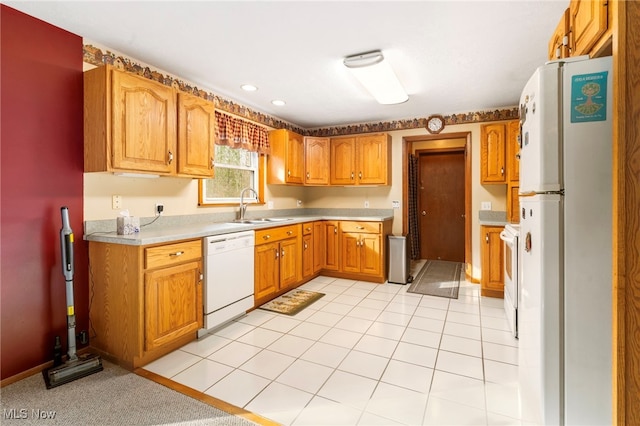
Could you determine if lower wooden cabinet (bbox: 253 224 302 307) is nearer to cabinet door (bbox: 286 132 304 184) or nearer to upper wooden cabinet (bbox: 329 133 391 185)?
cabinet door (bbox: 286 132 304 184)

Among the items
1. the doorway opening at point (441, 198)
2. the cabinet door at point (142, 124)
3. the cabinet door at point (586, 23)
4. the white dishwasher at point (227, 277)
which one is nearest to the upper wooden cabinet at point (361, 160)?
the doorway opening at point (441, 198)

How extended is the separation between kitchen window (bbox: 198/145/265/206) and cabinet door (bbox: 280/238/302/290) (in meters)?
0.82

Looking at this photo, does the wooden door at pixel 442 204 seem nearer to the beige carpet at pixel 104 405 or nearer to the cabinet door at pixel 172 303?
the cabinet door at pixel 172 303

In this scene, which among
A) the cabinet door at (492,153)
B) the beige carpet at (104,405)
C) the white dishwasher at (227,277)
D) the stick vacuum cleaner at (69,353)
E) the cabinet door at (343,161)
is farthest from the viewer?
the cabinet door at (343,161)

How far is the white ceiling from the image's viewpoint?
1.93 metres

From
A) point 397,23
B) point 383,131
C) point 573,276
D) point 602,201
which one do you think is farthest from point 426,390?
point 383,131

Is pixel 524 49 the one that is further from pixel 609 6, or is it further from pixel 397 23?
A: pixel 609 6

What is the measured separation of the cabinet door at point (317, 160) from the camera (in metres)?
4.73

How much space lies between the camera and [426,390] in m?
1.87

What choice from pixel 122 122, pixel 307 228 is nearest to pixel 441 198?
pixel 307 228

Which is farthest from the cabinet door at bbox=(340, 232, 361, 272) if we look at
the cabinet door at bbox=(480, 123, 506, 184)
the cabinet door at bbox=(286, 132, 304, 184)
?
the cabinet door at bbox=(480, 123, 506, 184)

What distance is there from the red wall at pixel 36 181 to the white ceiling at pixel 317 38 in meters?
0.21

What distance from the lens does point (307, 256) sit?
4176 mm

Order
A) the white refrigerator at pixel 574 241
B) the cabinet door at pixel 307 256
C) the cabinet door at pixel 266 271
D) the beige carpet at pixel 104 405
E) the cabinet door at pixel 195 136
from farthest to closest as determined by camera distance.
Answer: the cabinet door at pixel 307 256 < the cabinet door at pixel 266 271 < the cabinet door at pixel 195 136 < the beige carpet at pixel 104 405 < the white refrigerator at pixel 574 241
